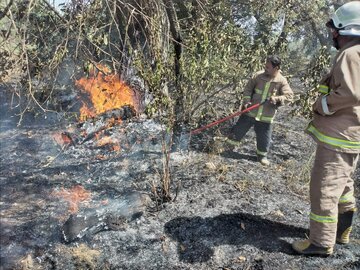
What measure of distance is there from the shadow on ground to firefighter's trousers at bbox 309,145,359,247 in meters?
0.39

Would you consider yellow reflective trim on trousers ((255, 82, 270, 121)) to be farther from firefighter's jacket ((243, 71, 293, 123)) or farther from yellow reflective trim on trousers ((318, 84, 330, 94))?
yellow reflective trim on trousers ((318, 84, 330, 94))

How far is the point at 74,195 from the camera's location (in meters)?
4.22

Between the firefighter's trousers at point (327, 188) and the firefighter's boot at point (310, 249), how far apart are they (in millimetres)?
53

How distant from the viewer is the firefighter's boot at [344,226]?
10.8ft

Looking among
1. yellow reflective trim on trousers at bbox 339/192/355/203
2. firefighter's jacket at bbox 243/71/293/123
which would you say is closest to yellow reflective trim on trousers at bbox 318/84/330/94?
yellow reflective trim on trousers at bbox 339/192/355/203

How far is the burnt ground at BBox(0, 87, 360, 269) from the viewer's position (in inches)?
126

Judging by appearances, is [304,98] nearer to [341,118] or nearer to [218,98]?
[218,98]

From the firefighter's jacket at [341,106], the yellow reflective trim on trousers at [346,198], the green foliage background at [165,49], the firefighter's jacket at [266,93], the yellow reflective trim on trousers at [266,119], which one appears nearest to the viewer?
the firefighter's jacket at [341,106]

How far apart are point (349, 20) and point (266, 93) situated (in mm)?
2646

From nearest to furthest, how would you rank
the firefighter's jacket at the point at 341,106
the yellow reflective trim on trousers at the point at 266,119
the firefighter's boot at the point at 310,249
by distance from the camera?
the firefighter's jacket at the point at 341,106, the firefighter's boot at the point at 310,249, the yellow reflective trim on trousers at the point at 266,119

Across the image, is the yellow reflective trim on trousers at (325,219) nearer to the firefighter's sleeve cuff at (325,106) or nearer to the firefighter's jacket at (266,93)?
the firefighter's sleeve cuff at (325,106)

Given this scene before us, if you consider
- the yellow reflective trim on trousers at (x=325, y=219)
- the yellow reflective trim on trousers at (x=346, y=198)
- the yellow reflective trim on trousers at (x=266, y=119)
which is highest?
the yellow reflective trim on trousers at (x=266, y=119)

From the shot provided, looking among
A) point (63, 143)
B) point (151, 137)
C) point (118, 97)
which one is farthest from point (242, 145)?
point (63, 143)

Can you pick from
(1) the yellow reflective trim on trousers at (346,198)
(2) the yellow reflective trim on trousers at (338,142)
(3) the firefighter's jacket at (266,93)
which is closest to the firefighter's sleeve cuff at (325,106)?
(2) the yellow reflective trim on trousers at (338,142)
